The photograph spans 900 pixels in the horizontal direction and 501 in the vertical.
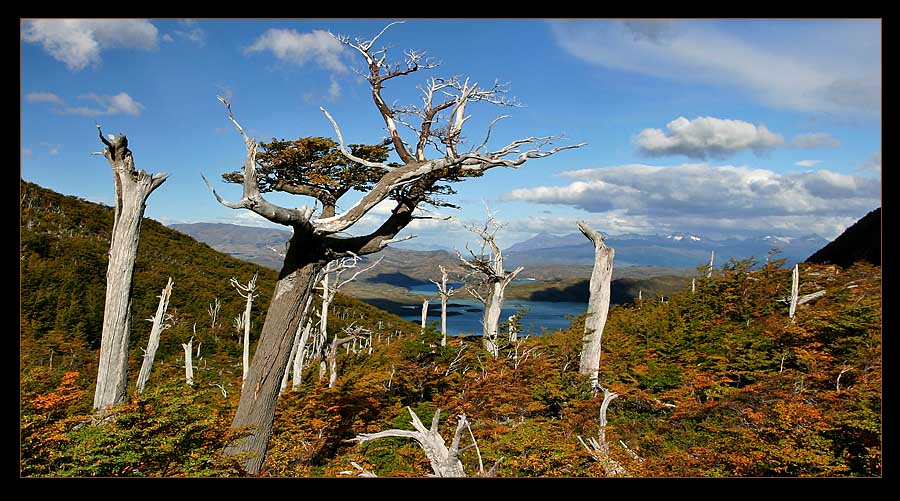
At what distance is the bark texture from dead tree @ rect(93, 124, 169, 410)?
9335 mm

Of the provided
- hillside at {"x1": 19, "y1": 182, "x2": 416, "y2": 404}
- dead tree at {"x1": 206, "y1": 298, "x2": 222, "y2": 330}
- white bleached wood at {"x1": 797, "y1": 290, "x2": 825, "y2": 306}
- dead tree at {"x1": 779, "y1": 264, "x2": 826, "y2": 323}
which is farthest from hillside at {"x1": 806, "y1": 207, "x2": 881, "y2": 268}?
dead tree at {"x1": 206, "y1": 298, "x2": 222, "y2": 330}

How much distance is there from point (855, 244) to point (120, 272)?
55.4 meters

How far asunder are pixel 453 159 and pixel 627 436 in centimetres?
685

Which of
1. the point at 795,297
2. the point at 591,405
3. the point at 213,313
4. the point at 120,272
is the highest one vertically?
the point at 795,297

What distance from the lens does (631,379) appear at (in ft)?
36.6

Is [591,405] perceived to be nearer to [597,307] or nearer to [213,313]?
[597,307]

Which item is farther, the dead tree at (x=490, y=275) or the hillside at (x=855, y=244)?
the hillside at (x=855, y=244)

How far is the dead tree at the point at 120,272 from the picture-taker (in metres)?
6.12

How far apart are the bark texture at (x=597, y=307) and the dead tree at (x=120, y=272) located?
9.34 m

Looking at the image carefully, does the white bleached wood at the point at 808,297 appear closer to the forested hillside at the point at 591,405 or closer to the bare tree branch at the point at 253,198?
the forested hillside at the point at 591,405

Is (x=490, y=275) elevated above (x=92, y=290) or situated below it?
above

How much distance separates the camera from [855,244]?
1629 inches

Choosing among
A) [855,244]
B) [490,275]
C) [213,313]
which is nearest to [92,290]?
[213,313]

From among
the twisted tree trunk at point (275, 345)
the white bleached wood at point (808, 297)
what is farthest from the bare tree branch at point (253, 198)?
the white bleached wood at point (808, 297)
